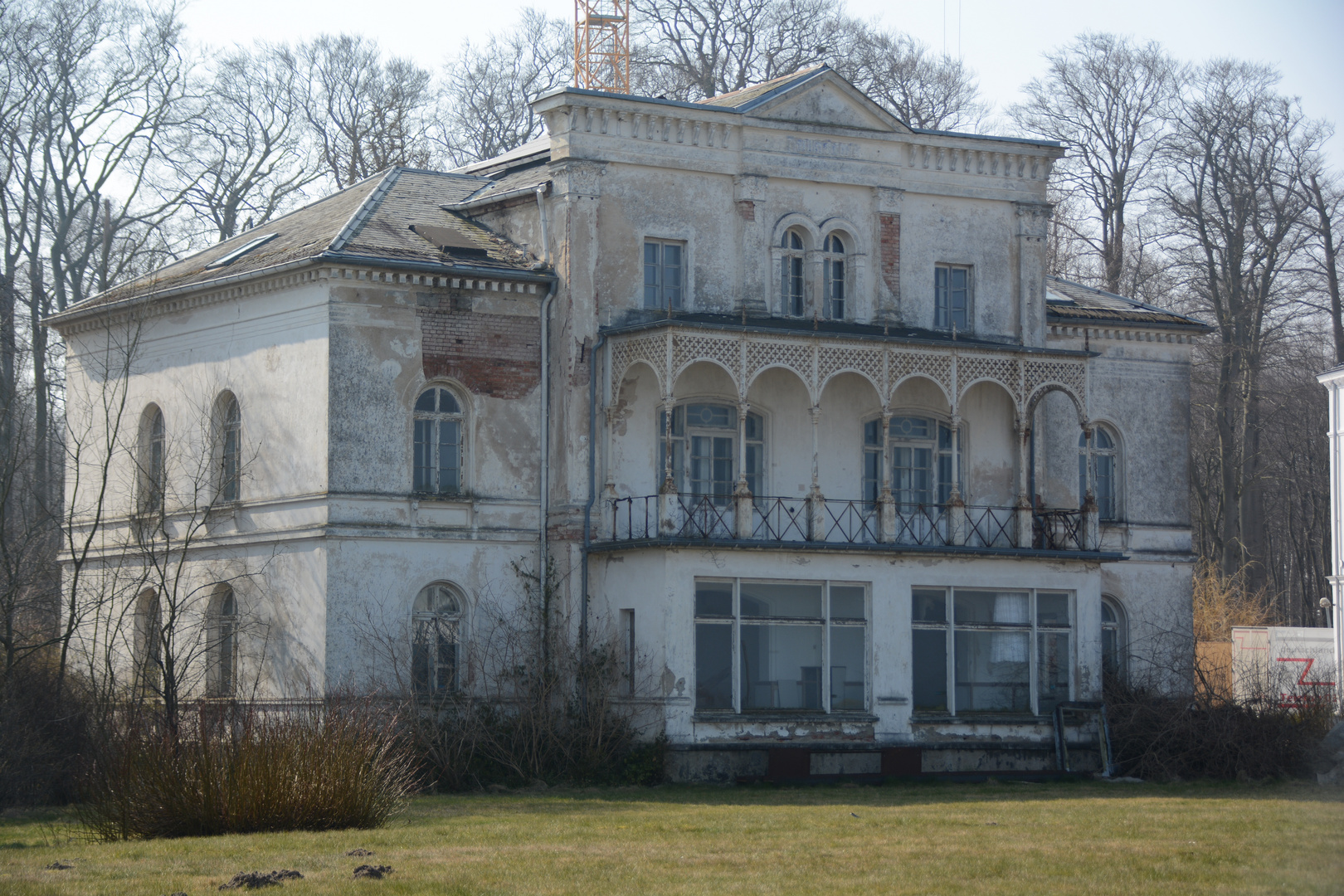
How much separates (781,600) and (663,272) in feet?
18.6

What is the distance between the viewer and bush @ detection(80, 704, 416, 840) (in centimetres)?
1786

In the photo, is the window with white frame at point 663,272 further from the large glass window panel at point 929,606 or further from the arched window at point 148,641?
the arched window at point 148,641

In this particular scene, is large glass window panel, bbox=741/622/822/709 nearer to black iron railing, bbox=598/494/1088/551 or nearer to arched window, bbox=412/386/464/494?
black iron railing, bbox=598/494/1088/551

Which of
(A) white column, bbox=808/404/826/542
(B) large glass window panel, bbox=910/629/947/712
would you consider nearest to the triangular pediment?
(A) white column, bbox=808/404/826/542

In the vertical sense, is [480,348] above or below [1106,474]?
above

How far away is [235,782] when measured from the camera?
1789cm

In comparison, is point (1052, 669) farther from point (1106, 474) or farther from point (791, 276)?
point (791, 276)

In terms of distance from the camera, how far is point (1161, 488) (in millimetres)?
33344

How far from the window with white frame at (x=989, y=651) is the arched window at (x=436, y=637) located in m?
7.16

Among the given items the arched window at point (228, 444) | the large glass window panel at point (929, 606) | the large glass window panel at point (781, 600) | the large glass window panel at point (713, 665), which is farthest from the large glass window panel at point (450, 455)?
the large glass window panel at point (929, 606)

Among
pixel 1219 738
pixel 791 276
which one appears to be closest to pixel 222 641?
pixel 791 276

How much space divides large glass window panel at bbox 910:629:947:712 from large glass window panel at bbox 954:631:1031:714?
0.78ft

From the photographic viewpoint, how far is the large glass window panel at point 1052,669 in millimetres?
28625

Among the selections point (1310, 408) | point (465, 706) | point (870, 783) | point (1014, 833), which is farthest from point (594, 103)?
point (1310, 408)
